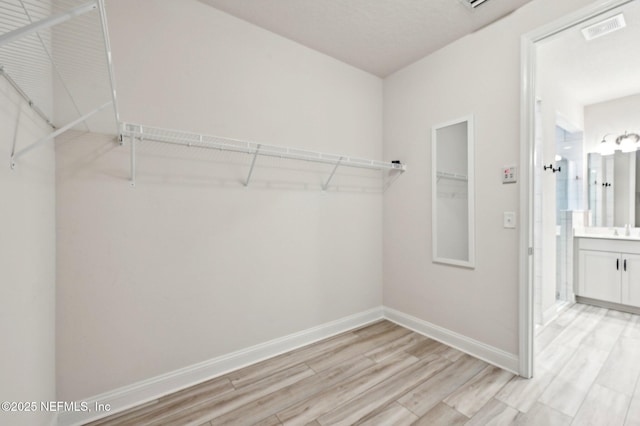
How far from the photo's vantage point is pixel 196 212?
183 centimetres

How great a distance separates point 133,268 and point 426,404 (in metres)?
1.95

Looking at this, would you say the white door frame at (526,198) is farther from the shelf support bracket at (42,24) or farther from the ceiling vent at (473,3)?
the shelf support bracket at (42,24)

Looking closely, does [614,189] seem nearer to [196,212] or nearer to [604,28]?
[604,28]

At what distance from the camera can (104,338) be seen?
155cm

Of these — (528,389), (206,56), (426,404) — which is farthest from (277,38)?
(528,389)

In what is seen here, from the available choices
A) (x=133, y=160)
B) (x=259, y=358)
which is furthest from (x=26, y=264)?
(x=259, y=358)

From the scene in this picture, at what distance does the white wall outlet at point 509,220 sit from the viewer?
1.95 meters

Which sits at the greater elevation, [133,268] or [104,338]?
[133,268]

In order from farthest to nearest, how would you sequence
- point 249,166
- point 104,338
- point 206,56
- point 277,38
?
point 277,38
point 249,166
point 206,56
point 104,338

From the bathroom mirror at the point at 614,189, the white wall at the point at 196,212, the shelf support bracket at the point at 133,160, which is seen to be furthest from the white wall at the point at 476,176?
the bathroom mirror at the point at 614,189

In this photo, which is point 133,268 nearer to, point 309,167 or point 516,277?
point 309,167

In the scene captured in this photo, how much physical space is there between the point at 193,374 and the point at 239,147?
1555mm

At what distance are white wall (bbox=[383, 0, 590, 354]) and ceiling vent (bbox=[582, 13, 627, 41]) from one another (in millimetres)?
681

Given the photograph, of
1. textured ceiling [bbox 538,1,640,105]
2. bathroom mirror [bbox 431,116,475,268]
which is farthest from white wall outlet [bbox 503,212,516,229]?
textured ceiling [bbox 538,1,640,105]
